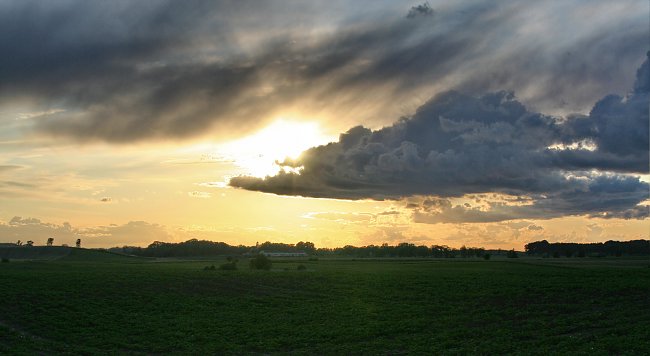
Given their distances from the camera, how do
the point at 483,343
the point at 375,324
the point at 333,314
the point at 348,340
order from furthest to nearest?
1. the point at 333,314
2. the point at 375,324
3. the point at 348,340
4. the point at 483,343

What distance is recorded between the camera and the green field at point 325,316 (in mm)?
42656

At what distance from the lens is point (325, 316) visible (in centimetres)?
5831

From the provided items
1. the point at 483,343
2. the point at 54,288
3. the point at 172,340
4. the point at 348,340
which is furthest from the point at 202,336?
the point at 54,288

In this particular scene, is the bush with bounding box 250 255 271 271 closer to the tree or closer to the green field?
the tree

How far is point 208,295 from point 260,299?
356 inches

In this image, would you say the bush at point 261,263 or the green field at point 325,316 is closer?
the green field at point 325,316

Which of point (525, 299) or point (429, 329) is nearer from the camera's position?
point (429, 329)

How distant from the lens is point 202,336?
49.3 m

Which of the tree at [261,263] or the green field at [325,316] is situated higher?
the tree at [261,263]

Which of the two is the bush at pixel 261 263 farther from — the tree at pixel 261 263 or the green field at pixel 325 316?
the green field at pixel 325 316

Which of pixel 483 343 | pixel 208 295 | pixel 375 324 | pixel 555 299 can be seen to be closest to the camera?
pixel 483 343

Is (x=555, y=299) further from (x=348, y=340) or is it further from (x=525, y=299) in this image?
(x=348, y=340)

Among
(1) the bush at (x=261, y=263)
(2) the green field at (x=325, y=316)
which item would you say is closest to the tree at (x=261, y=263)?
(1) the bush at (x=261, y=263)

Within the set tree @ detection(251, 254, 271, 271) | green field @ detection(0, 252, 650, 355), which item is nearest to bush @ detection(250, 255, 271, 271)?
tree @ detection(251, 254, 271, 271)
